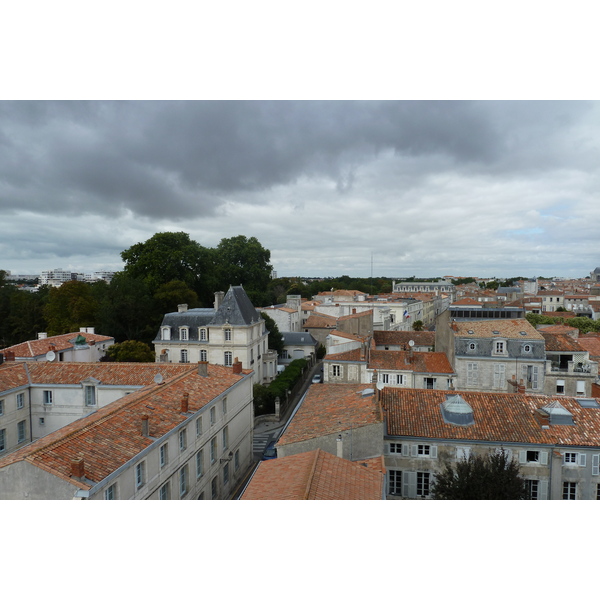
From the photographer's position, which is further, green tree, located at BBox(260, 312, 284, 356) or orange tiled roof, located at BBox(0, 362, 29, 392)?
green tree, located at BBox(260, 312, 284, 356)

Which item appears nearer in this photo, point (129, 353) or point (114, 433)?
point (114, 433)

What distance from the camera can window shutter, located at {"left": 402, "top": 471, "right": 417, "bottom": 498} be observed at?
15.9 metres

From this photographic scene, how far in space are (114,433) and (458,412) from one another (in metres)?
12.7

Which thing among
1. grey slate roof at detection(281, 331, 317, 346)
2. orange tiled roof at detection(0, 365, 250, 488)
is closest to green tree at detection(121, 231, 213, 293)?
grey slate roof at detection(281, 331, 317, 346)

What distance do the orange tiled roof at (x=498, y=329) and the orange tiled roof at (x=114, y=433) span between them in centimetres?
1679

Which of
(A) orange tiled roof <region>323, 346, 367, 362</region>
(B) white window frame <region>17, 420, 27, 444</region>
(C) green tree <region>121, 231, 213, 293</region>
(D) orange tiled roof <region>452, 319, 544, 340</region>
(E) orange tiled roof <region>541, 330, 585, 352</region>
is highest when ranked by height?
(C) green tree <region>121, 231, 213, 293</region>

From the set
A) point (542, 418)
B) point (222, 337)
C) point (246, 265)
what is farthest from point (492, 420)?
point (246, 265)

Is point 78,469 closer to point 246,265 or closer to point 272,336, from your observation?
point 272,336

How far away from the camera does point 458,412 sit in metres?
16.4

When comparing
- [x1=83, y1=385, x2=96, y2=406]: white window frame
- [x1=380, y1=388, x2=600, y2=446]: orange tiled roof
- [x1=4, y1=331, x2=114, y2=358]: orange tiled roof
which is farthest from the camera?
[x1=4, y1=331, x2=114, y2=358]: orange tiled roof

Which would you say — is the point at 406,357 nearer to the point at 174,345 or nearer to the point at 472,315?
the point at 472,315

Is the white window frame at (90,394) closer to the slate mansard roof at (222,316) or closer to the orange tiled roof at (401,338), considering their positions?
the slate mansard roof at (222,316)

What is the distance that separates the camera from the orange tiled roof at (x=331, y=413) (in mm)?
14180

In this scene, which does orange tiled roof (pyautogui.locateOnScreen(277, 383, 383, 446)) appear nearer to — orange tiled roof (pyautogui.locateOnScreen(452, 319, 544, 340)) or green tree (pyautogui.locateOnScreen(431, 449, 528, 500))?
green tree (pyautogui.locateOnScreen(431, 449, 528, 500))
